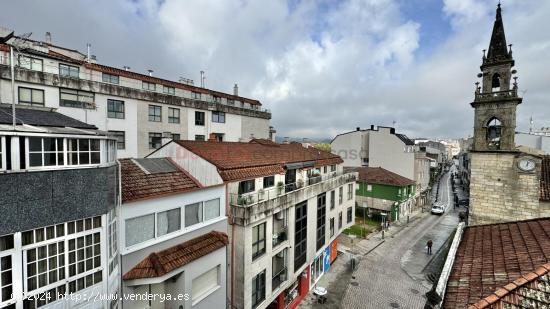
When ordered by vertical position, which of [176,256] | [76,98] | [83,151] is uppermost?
[76,98]

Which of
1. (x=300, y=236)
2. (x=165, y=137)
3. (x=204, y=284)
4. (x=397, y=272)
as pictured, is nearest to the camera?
(x=204, y=284)

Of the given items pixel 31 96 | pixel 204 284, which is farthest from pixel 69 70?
pixel 204 284

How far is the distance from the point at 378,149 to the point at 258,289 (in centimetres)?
3896

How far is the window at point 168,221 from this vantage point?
11.1 meters

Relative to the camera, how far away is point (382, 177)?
1644 inches

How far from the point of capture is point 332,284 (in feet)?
79.3

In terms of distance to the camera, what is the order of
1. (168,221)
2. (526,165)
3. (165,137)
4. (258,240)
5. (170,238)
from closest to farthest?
(170,238) < (168,221) < (258,240) < (526,165) < (165,137)

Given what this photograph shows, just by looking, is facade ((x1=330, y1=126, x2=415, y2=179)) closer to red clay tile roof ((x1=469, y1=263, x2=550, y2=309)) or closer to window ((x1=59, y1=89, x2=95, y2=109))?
red clay tile roof ((x1=469, y1=263, x2=550, y2=309))

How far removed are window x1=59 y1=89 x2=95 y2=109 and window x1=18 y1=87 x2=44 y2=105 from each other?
128 centimetres

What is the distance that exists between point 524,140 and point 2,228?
61746 mm

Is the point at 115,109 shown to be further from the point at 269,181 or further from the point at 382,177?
the point at 382,177

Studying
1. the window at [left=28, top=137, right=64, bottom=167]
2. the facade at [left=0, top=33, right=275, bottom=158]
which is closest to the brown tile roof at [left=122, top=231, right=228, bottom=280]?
the window at [left=28, top=137, right=64, bottom=167]

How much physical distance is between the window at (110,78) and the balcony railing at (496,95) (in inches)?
1352

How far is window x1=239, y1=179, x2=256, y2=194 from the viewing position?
615 inches
